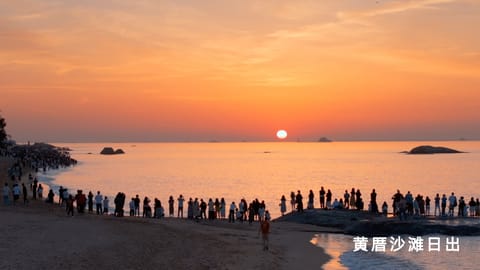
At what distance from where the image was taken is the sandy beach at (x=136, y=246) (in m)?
20.4

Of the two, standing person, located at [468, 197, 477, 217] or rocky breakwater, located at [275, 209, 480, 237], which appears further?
→ standing person, located at [468, 197, 477, 217]

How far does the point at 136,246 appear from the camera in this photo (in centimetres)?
2367

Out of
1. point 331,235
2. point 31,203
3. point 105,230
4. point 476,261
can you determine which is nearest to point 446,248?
point 476,261

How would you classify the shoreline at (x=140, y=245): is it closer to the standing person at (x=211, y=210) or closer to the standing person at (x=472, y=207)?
the standing person at (x=211, y=210)

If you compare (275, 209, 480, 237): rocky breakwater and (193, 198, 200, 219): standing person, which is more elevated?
(193, 198, 200, 219): standing person

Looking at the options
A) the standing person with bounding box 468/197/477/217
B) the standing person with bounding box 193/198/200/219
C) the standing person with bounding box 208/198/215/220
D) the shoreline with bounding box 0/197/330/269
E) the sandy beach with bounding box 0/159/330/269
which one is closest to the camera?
the sandy beach with bounding box 0/159/330/269

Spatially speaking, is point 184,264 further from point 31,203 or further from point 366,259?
point 31,203

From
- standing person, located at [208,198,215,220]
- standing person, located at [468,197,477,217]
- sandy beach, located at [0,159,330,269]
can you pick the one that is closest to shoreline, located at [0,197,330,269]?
sandy beach, located at [0,159,330,269]

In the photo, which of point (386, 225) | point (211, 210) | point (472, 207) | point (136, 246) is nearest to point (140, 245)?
point (136, 246)

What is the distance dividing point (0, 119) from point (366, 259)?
112 meters

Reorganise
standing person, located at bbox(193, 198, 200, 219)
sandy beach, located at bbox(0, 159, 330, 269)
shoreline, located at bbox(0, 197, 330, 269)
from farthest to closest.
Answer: standing person, located at bbox(193, 198, 200, 219)
shoreline, located at bbox(0, 197, 330, 269)
sandy beach, located at bbox(0, 159, 330, 269)

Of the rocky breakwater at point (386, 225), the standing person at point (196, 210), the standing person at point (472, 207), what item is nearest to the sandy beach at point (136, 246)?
the rocky breakwater at point (386, 225)

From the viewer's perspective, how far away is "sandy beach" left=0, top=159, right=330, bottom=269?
805 inches

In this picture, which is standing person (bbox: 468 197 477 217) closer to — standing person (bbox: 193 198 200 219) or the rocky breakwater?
the rocky breakwater
